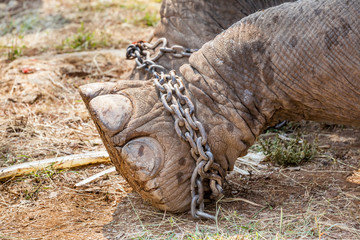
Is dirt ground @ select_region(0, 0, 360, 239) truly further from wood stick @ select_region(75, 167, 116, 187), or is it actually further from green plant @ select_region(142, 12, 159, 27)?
green plant @ select_region(142, 12, 159, 27)

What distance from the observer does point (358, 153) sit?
2.71m

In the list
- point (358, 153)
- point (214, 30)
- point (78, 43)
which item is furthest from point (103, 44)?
point (358, 153)

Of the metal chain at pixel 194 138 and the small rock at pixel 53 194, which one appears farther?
the small rock at pixel 53 194

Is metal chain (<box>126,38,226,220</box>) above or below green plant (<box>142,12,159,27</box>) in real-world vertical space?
above

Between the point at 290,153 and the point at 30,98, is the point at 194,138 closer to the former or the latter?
the point at 290,153

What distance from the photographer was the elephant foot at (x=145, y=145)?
1922 mm

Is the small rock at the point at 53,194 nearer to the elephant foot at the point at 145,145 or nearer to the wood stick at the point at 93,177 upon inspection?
the wood stick at the point at 93,177

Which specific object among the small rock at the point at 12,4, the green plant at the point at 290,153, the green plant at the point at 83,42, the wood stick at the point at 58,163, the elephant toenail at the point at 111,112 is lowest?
the small rock at the point at 12,4

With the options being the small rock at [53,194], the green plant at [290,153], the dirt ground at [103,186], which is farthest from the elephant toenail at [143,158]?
the green plant at [290,153]

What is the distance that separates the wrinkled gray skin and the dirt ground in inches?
7.6

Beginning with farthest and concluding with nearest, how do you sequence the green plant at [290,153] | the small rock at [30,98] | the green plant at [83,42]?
1. the green plant at [83,42]
2. the small rock at [30,98]
3. the green plant at [290,153]

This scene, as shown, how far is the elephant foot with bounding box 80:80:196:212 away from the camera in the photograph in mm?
1922

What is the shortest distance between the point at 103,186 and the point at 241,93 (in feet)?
2.74

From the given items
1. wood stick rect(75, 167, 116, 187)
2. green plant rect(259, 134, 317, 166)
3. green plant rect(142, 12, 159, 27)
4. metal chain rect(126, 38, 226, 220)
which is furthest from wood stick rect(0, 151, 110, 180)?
green plant rect(142, 12, 159, 27)
